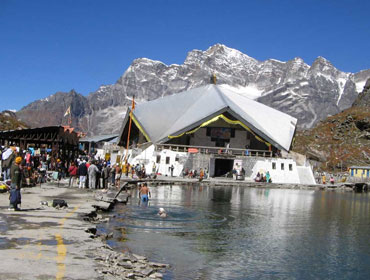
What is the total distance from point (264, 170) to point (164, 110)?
2031 cm

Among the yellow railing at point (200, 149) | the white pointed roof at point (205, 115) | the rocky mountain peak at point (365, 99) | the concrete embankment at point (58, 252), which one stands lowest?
the concrete embankment at point (58, 252)

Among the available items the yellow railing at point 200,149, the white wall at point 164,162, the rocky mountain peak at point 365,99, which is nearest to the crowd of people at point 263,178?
the yellow railing at point 200,149

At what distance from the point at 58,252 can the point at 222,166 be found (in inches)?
1816

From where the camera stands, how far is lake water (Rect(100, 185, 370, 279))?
1202cm

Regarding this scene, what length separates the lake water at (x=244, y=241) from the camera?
39.4 ft

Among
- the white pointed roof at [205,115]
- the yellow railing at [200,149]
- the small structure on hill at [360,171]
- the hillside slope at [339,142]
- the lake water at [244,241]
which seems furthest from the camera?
the hillside slope at [339,142]

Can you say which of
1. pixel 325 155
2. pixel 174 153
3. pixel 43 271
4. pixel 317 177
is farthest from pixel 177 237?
pixel 325 155

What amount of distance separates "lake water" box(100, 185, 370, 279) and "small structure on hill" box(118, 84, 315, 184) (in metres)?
28.2

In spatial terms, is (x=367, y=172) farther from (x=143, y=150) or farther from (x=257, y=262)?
(x=257, y=262)

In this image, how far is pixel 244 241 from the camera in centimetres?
1551

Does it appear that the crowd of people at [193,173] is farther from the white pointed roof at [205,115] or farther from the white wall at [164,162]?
the white pointed roof at [205,115]

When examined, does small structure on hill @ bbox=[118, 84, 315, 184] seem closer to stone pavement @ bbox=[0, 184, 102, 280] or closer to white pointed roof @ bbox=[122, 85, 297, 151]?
white pointed roof @ bbox=[122, 85, 297, 151]

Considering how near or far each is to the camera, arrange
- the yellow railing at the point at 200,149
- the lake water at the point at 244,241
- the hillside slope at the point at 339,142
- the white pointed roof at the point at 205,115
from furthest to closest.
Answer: the hillside slope at the point at 339,142 < the white pointed roof at the point at 205,115 < the yellow railing at the point at 200,149 < the lake water at the point at 244,241

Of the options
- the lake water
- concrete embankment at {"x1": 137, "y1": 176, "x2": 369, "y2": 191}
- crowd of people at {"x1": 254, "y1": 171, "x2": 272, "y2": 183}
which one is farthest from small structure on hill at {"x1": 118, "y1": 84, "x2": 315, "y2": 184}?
the lake water
